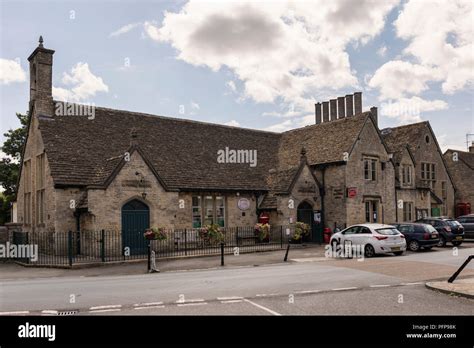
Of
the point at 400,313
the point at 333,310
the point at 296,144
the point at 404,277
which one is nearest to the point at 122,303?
the point at 333,310

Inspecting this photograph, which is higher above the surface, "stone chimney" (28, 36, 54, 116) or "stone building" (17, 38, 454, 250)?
"stone chimney" (28, 36, 54, 116)

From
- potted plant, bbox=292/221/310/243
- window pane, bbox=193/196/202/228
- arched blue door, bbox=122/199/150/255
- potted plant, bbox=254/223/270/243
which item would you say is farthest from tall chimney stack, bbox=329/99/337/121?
arched blue door, bbox=122/199/150/255

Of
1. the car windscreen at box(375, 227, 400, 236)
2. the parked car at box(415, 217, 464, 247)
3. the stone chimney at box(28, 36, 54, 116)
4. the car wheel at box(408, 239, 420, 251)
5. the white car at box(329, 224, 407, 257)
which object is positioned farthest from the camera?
the stone chimney at box(28, 36, 54, 116)

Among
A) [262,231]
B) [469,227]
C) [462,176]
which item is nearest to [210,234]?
[262,231]

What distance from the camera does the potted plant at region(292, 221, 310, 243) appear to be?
28111mm

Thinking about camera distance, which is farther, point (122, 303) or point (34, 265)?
point (34, 265)

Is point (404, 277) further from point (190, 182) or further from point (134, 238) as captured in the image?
point (190, 182)

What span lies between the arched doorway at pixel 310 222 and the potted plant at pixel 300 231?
5.61 ft

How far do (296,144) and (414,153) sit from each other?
1072cm

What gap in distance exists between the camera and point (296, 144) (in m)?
36.3

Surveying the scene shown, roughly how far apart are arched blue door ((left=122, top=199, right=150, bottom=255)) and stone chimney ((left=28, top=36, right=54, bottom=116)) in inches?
326

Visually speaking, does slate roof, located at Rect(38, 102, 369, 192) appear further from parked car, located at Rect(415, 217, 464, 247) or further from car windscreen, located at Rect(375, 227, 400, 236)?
car windscreen, located at Rect(375, 227, 400, 236)

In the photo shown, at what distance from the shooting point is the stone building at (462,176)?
140ft

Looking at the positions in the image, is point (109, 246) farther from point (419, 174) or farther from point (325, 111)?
point (325, 111)
